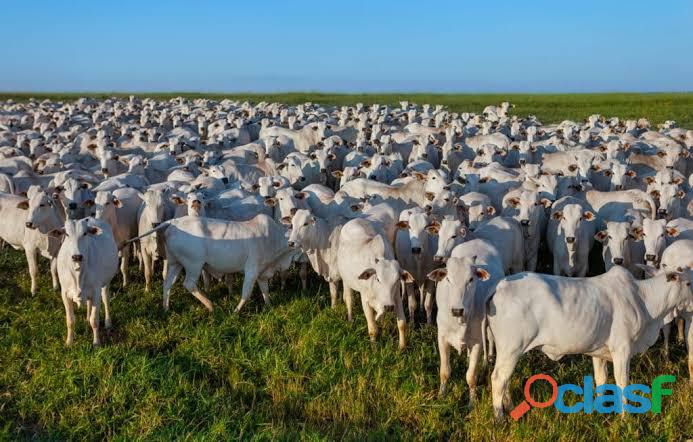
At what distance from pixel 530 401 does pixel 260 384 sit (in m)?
3.34

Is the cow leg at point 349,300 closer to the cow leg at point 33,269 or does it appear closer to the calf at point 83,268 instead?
the calf at point 83,268

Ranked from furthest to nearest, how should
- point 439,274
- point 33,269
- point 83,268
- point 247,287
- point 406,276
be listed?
point 33,269 < point 247,287 < point 83,268 < point 406,276 < point 439,274

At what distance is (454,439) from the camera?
7309 mm

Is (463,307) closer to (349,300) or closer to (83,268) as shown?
(349,300)

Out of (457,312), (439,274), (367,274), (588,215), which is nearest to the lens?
(457,312)

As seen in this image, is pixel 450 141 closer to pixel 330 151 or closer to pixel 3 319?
pixel 330 151

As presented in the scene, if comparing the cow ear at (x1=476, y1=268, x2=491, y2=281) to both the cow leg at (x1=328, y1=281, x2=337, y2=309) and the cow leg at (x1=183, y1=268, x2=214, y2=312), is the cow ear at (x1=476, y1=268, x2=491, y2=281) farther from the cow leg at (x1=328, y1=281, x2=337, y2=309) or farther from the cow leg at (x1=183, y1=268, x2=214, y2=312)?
the cow leg at (x1=183, y1=268, x2=214, y2=312)

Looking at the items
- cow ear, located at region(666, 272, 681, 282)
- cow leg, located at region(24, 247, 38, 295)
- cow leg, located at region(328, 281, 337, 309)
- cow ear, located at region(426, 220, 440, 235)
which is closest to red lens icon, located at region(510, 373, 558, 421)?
cow ear, located at region(666, 272, 681, 282)

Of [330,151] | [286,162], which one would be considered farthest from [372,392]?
[330,151]

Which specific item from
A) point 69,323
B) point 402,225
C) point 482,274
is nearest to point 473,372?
point 482,274

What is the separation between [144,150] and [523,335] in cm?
1807

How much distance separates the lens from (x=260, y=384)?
8.57 m

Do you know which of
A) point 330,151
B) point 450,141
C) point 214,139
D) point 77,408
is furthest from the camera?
point 214,139

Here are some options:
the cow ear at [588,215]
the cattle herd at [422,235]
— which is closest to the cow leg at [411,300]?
the cattle herd at [422,235]
